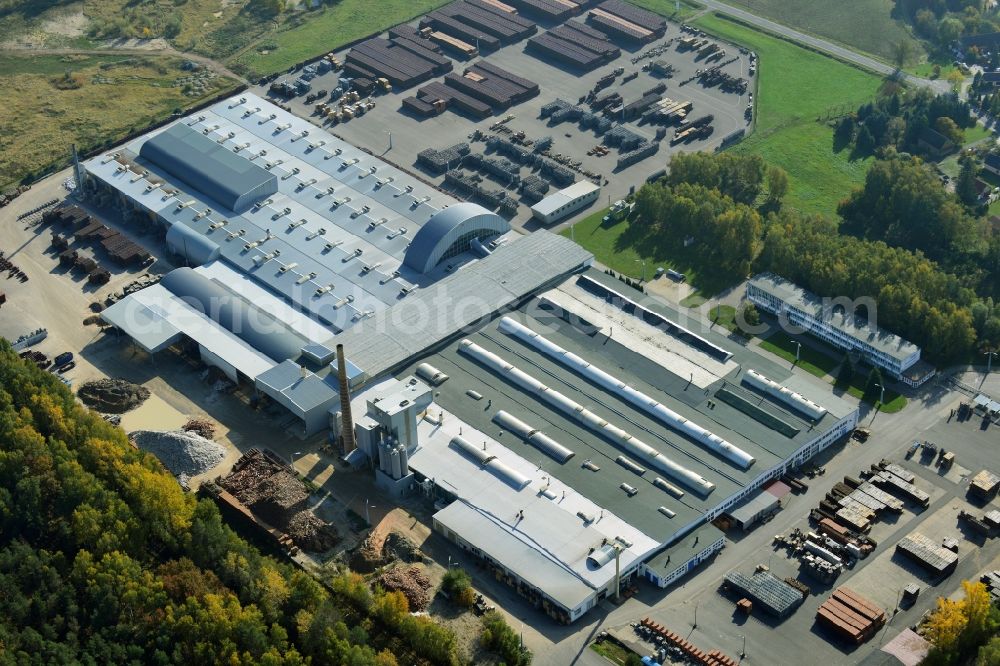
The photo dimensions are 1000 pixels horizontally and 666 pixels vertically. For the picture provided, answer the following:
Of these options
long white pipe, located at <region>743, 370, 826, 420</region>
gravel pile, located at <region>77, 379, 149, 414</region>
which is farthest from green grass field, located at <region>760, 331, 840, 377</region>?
gravel pile, located at <region>77, 379, 149, 414</region>

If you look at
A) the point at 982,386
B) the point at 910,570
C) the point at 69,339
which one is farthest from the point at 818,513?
the point at 69,339

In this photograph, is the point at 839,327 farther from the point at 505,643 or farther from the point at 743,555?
the point at 505,643

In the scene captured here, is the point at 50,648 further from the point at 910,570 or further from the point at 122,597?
the point at 910,570

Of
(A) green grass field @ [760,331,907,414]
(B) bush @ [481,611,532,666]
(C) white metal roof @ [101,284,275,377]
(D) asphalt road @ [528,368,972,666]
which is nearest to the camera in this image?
(B) bush @ [481,611,532,666]

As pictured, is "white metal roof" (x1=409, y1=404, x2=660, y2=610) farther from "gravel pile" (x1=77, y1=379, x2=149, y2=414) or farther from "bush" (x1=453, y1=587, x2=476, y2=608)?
"gravel pile" (x1=77, y1=379, x2=149, y2=414)

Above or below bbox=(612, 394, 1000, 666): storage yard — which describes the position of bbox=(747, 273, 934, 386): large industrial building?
above

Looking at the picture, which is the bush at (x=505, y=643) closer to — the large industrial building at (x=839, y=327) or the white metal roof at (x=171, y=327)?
the white metal roof at (x=171, y=327)
